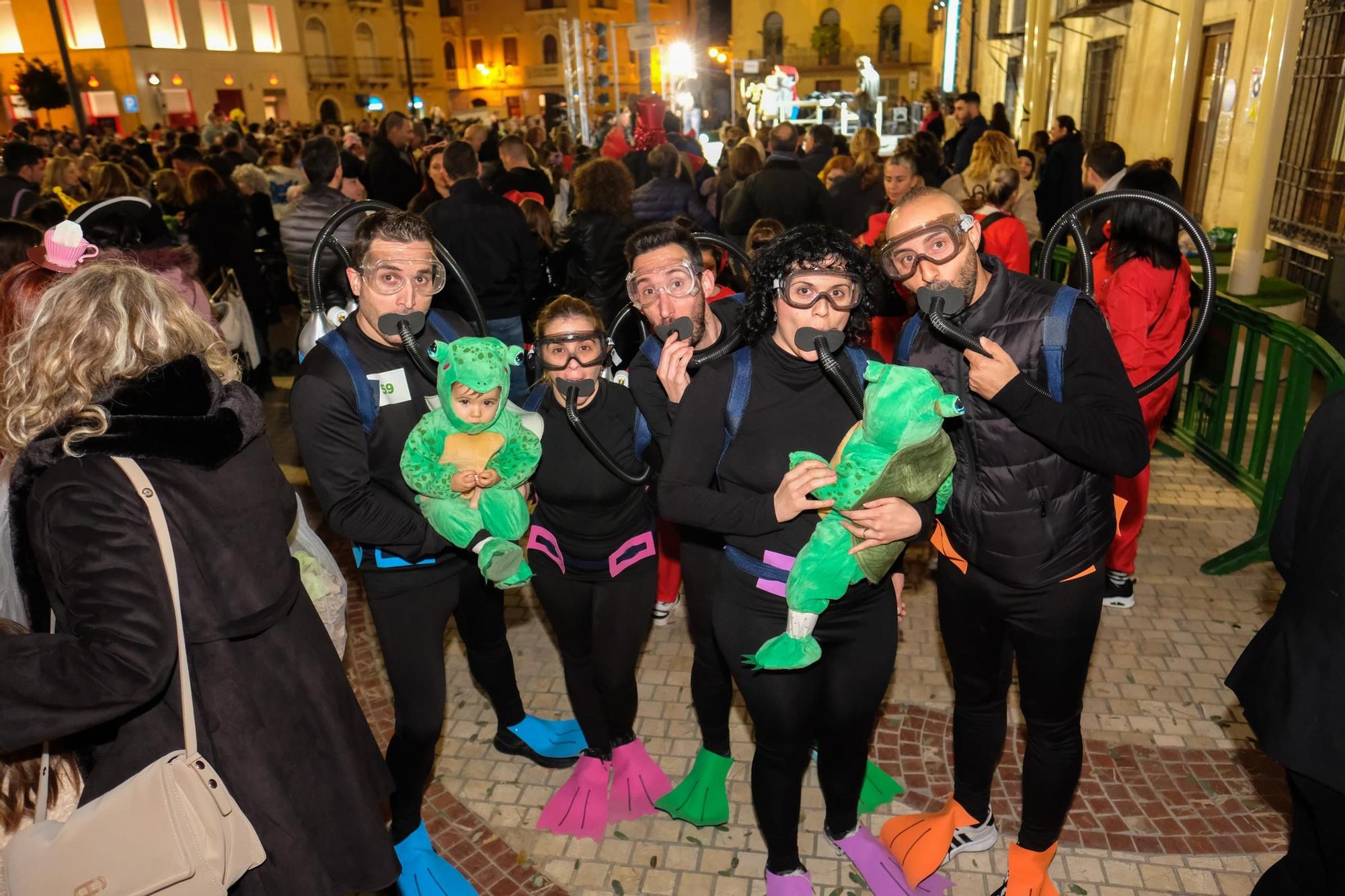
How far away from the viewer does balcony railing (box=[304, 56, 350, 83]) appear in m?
45.8

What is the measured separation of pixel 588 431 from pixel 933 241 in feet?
4.02

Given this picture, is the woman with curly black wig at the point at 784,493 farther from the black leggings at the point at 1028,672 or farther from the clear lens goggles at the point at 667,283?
the clear lens goggles at the point at 667,283

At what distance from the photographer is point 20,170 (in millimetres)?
8000

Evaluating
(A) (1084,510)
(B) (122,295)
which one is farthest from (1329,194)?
(B) (122,295)

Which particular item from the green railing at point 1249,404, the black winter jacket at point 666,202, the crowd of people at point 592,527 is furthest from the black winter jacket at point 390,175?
the green railing at point 1249,404

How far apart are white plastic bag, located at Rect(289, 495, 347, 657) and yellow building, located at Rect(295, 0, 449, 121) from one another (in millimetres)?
44499

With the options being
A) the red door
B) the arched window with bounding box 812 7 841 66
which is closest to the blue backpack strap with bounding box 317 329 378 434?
the red door

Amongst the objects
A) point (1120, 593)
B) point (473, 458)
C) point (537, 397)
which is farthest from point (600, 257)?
point (1120, 593)

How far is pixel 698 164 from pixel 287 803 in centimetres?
972

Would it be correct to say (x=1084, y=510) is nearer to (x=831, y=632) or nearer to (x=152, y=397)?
(x=831, y=632)

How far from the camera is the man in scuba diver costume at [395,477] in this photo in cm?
270

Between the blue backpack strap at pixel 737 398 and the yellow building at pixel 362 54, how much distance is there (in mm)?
45070

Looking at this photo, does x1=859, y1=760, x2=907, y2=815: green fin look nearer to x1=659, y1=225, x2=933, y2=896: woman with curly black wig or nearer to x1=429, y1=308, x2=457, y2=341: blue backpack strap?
x1=659, y1=225, x2=933, y2=896: woman with curly black wig

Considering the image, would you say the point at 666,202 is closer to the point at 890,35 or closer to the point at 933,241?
the point at 933,241
